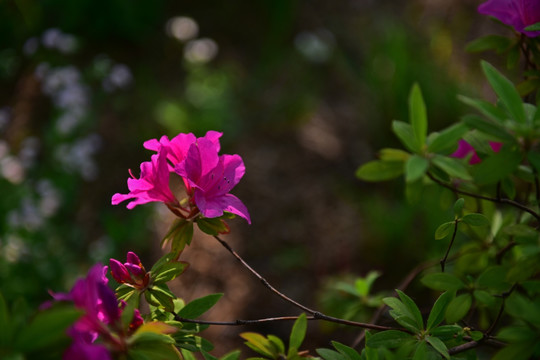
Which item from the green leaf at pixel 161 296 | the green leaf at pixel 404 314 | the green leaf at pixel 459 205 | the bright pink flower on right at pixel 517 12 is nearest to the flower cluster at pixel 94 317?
the green leaf at pixel 161 296

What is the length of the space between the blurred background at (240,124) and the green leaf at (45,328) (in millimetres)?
1295

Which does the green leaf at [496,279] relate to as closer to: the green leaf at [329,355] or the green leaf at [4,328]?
the green leaf at [329,355]

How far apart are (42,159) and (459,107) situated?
2.09m

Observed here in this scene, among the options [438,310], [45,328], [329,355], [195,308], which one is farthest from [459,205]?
[45,328]

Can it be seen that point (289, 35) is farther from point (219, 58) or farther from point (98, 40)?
point (98, 40)

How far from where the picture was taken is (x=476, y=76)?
2775 mm

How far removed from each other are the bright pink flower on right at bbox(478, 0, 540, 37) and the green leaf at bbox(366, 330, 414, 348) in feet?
1.58

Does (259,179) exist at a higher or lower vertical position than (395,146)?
lower

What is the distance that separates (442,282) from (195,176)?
392mm

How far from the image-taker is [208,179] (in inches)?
29.1

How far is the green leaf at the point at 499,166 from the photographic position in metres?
0.63

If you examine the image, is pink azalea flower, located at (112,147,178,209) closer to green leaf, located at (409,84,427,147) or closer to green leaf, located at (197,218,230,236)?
green leaf, located at (197,218,230,236)

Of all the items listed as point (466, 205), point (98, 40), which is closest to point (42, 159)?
point (98, 40)

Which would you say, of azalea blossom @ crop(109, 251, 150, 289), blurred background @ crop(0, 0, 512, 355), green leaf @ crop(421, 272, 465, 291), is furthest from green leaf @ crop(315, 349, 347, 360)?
blurred background @ crop(0, 0, 512, 355)
